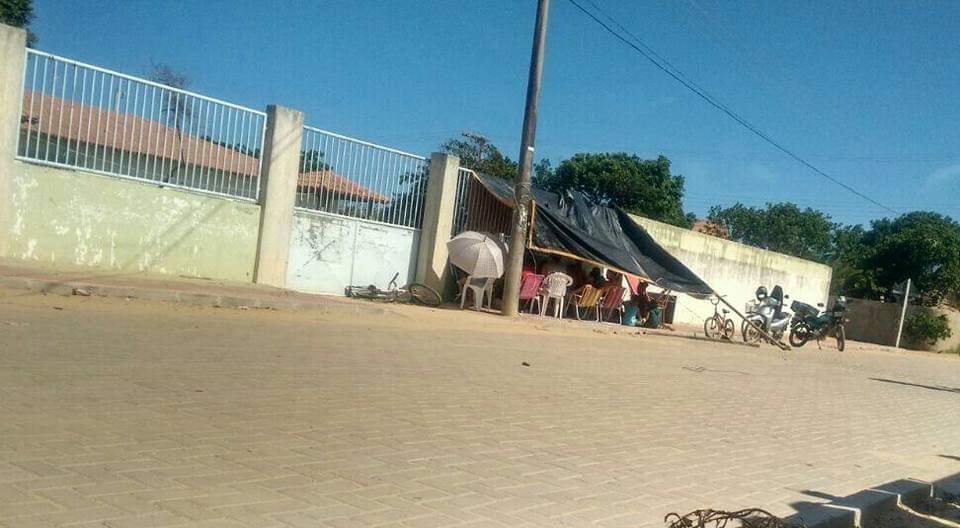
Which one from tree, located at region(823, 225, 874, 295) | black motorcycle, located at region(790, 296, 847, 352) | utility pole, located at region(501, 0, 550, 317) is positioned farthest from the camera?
tree, located at region(823, 225, 874, 295)

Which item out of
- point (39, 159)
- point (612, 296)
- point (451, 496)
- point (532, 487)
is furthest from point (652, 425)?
point (612, 296)

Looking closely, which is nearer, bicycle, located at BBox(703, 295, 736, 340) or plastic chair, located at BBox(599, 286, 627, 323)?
bicycle, located at BBox(703, 295, 736, 340)

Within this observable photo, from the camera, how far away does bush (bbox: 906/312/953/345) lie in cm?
3325

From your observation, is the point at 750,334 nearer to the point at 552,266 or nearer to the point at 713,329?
the point at 713,329

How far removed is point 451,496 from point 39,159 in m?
11.0

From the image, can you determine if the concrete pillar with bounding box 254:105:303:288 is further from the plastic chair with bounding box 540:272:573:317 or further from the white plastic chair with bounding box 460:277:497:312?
the plastic chair with bounding box 540:272:573:317

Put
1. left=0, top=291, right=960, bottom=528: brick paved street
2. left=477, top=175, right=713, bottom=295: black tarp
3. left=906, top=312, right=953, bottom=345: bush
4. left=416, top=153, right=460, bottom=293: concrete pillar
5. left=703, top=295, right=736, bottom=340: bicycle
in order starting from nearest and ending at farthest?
left=0, top=291, right=960, bottom=528: brick paved street, left=416, top=153, right=460, bottom=293: concrete pillar, left=477, top=175, right=713, bottom=295: black tarp, left=703, top=295, right=736, bottom=340: bicycle, left=906, top=312, right=953, bottom=345: bush

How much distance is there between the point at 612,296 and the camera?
20.5 metres

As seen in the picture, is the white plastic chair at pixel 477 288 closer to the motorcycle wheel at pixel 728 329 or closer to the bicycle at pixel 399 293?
the bicycle at pixel 399 293

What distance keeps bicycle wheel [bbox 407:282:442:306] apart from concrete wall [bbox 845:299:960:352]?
24.3 metres

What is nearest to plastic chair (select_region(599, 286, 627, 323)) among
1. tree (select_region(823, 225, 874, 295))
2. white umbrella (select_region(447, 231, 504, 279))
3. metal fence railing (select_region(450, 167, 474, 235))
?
white umbrella (select_region(447, 231, 504, 279))

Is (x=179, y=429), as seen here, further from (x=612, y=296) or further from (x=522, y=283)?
(x=612, y=296)

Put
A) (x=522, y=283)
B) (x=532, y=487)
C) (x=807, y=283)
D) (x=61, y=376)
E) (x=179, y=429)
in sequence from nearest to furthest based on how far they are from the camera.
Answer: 1. (x=532, y=487)
2. (x=179, y=429)
3. (x=61, y=376)
4. (x=522, y=283)
5. (x=807, y=283)

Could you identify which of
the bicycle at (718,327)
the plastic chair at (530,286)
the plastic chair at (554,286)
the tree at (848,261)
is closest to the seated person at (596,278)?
the plastic chair at (554,286)
